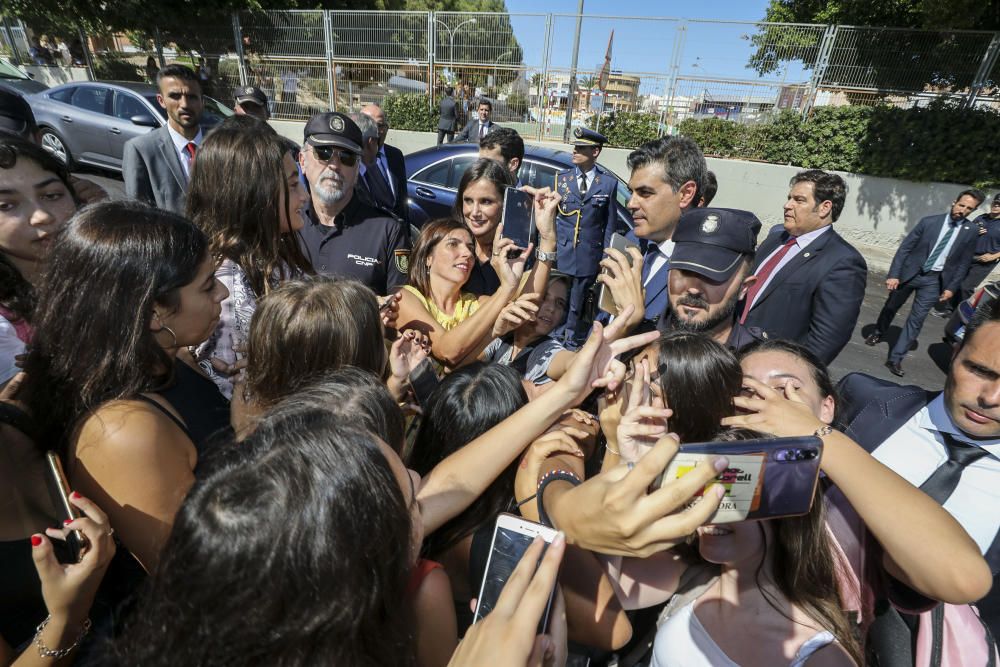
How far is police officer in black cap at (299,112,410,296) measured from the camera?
A: 2.76m

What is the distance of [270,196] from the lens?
2131mm

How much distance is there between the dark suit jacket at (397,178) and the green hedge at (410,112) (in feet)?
32.6

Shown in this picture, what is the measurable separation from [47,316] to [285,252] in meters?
1.14

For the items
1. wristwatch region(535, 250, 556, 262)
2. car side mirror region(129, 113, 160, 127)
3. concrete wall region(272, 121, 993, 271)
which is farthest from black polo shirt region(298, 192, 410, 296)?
concrete wall region(272, 121, 993, 271)

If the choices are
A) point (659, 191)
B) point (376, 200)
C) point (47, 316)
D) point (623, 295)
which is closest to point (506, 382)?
point (623, 295)

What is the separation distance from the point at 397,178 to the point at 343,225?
74.0 inches

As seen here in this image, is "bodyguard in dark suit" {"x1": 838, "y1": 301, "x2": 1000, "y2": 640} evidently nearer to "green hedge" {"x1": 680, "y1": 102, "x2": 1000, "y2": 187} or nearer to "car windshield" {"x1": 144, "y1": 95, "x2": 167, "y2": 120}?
"green hedge" {"x1": 680, "y1": 102, "x2": 1000, "y2": 187}

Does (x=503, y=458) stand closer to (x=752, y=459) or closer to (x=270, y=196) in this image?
(x=752, y=459)

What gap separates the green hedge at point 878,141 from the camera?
8.38 metres

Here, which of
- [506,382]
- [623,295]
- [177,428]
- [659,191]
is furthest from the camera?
[659,191]

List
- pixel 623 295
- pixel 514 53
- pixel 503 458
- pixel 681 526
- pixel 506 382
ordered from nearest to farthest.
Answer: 1. pixel 681 526
2. pixel 503 458
3. pixel 506 382
4. pixel 623 295
5. pixel 514 53

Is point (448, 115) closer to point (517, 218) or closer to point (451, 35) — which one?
point (451, 35)

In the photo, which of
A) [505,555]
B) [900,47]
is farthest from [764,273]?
[900,47]

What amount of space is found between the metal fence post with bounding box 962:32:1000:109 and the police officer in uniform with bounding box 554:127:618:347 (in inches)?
321
